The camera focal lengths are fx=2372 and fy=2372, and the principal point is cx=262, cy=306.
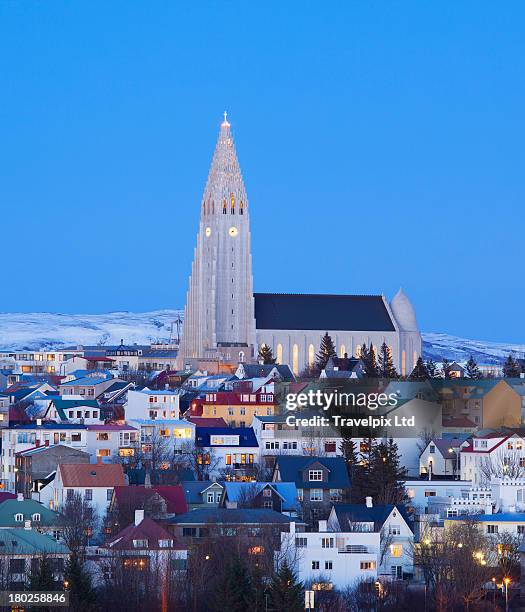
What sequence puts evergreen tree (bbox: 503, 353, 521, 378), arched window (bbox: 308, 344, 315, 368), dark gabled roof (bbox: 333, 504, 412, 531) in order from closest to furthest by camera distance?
dark gabled roof (bbox: 333, 504, 412, 531)
evergreen tree (bbox: 503, 353, 521, 378)
arched window (bbox: 308, 344, 315, 368)

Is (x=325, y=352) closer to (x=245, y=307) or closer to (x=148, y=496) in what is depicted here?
(x=245, y=307)

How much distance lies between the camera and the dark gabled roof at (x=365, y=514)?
70375mm

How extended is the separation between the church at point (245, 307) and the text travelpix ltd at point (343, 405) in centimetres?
7480

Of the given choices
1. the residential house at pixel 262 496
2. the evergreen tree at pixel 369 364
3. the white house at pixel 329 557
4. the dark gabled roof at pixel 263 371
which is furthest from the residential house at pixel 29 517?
the evergreen tree at pixel 369 364

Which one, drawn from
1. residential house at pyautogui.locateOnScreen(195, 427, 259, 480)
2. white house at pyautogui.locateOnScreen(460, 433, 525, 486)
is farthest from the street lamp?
residential house at pyautogui.locateOnScreen(195, 427, 259, 480)

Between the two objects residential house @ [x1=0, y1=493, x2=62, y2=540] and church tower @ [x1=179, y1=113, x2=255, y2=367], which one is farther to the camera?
church tower @ [x1=179, y1=113, x2=255, y2=367]

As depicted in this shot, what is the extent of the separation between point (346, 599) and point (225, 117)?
445 ft

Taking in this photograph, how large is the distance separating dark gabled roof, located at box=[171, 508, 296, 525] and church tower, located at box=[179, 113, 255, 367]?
386ft

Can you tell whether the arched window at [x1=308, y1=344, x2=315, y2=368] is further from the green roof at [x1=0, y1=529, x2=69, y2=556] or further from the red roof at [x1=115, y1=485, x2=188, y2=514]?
the green roof at [x1=0, y1=529, x2=69, y2=556]

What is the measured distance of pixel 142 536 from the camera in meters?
65.4

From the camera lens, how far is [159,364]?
6973 inches

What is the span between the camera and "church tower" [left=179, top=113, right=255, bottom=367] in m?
190

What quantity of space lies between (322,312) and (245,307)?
6212 millimetres

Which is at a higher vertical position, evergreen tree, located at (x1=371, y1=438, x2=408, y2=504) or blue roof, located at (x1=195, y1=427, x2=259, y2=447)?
blue roof, located at (x1=195, y1=427, x2=259, y2=447)
